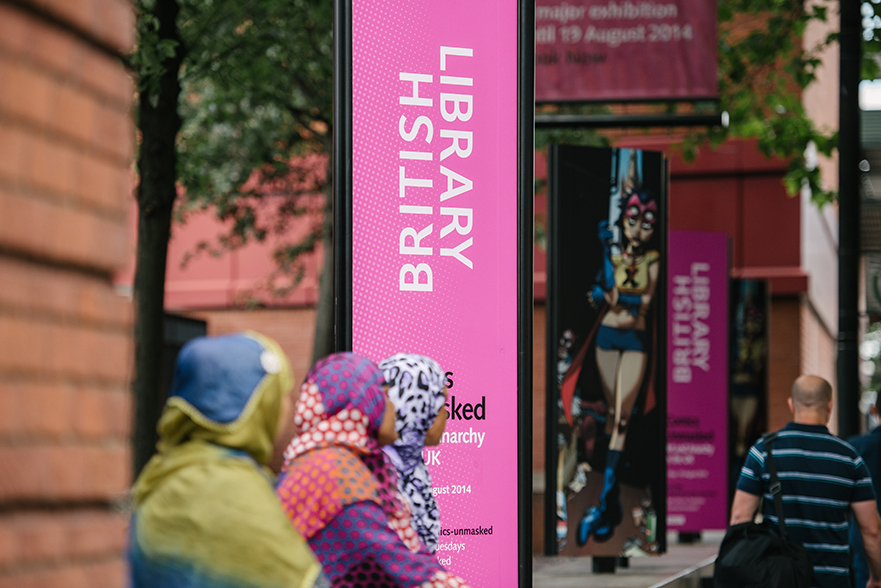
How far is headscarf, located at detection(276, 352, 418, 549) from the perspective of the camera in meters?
3.33

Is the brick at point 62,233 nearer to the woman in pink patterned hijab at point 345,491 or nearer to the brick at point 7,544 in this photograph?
the brick at point 7,544

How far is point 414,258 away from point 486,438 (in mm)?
902

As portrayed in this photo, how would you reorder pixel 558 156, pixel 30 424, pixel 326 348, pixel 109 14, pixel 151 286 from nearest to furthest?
pixel 30 424 < pixel 109 14 < pixel 558 156 < pixel 151 286 < pixel 326 348

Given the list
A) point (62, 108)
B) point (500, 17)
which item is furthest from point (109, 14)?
point (500, 17)

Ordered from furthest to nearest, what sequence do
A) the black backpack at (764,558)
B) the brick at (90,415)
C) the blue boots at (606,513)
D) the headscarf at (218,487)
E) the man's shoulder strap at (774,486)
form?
1. the blue boots at (606,513)
2. the man's shoulder strap at (774,486)
3. the black backpack at (764,558)
4. the headscarf at (218,487)
5. the brick at (90,415)

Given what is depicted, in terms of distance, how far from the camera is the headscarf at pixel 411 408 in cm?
441

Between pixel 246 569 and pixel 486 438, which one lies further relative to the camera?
pixel 486 438

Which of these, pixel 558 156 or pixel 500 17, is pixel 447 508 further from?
pixel 558 156

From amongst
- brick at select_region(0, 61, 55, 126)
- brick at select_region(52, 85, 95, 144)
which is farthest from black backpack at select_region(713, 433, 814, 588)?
brick at select_region(0, 61, 55, 126)

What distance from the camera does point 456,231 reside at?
5.45 metres

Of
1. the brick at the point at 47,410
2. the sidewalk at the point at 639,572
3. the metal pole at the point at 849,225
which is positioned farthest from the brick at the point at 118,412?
the metal pole at the point at 849,225

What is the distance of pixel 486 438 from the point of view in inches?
219

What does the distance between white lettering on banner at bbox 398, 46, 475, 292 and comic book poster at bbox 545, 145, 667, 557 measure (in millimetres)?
4245

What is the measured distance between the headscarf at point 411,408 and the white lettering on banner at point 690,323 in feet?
28.0
